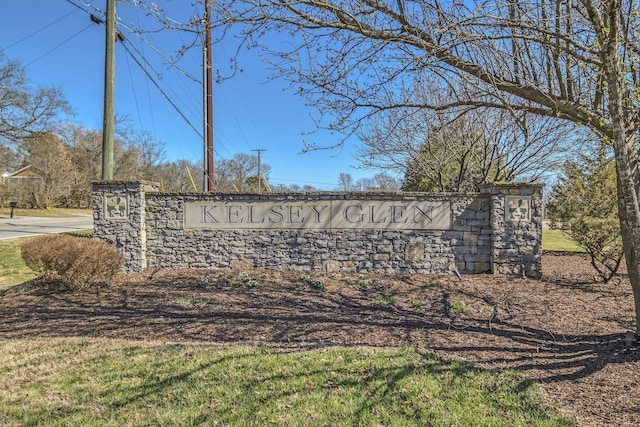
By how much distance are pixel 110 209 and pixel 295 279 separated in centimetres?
413

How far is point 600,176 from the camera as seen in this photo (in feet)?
22.7

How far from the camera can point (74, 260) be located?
6.09 m

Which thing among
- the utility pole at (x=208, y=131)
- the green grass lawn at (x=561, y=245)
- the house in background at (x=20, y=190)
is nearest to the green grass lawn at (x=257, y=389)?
the utility pole at (x=208, y=131)

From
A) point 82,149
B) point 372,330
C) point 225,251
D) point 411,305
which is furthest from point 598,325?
point 82,149

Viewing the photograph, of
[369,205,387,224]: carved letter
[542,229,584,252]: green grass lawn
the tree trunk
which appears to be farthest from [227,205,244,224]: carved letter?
[542,229,584,252]: green grass lawn

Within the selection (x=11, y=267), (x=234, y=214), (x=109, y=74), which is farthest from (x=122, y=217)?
(x=109, y=74)

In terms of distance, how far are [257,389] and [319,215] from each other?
5.29 m

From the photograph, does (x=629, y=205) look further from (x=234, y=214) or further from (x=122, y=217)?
(x=122, y=217)

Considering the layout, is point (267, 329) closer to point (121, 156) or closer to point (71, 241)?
point (71, 241)

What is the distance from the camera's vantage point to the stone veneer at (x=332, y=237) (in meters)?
7.50

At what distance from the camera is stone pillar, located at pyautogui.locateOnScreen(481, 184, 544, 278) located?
24.5ft

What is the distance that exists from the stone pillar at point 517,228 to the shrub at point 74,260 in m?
7.07

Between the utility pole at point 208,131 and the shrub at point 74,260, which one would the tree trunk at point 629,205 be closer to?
the shrub at point 74,260

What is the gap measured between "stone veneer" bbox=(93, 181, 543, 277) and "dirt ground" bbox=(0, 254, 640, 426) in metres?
0.48
